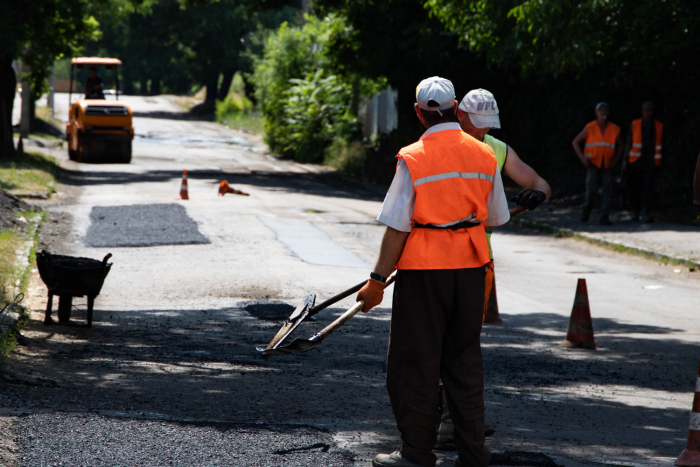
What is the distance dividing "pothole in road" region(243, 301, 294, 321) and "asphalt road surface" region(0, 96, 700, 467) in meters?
0.03

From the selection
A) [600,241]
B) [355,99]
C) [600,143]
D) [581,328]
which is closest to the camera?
[581,328]

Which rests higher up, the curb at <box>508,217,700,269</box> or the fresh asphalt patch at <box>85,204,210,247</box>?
the curb at <box>508,217,700,269</box>

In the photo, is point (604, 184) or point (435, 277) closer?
point (435, 277)

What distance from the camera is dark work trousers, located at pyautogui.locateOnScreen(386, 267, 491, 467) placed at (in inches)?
158

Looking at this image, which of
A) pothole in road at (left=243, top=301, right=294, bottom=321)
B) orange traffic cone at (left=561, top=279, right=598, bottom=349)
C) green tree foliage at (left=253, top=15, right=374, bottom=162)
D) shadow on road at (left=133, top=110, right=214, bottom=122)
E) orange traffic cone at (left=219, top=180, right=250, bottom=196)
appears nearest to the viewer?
orange traffic cone at (left=561, top=279, right=598, bottom=349)

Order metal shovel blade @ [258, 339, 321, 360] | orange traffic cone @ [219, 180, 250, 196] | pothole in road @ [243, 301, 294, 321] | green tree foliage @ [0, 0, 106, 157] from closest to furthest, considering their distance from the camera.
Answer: metal shovel blade @ [258, 339, 321, 360], pothole in road @ [243, 301, 294, 321], orange traffic cone @ [219, 180, 250, 196], green tree foliage @ [0, 0, 106, 157]

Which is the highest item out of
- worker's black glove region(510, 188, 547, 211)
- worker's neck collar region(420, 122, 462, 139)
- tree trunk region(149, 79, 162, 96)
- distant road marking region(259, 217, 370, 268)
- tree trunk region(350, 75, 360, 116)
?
tree trunk region(149, 79, 162, 96)

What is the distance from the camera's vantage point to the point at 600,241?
14.1 meters

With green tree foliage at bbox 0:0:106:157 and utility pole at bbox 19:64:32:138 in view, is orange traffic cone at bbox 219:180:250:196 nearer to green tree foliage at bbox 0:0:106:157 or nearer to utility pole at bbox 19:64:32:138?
green tree foliage at bbox 0:0:106:157

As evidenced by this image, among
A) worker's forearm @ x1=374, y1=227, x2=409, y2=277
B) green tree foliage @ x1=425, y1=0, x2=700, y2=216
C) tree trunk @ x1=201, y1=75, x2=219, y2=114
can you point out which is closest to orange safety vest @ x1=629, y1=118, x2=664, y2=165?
green tree foliage @ x1=425, y1=0, x2=700, y2=216

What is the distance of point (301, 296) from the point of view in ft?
30.9

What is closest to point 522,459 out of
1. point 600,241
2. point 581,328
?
point 581,328

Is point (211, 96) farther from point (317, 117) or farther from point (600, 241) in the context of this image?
point (600, 241)

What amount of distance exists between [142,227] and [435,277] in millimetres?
10601
